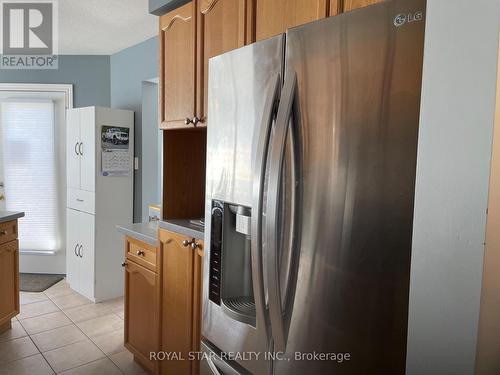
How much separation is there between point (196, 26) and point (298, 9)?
28.3 inches

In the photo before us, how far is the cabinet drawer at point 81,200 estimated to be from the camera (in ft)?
11.4

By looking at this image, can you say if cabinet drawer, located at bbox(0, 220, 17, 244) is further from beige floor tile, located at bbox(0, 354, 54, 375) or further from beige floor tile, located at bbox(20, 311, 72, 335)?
beige floor tile, located at bbox(0, 354, 54, 375)

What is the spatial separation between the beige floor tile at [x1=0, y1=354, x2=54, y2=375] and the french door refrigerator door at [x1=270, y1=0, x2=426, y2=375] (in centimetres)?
196

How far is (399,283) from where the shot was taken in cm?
88

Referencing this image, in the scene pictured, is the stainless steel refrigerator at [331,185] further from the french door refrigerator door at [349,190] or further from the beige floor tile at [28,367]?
the beige floor tile at [28,367]

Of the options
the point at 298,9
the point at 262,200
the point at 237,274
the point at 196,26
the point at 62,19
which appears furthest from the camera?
the point at 62,19

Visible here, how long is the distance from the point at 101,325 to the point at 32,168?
2.11m

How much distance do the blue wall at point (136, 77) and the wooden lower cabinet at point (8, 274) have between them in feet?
3.62

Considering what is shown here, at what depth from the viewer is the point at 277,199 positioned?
3.41ft

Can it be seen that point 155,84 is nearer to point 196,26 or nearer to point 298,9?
point 196,26

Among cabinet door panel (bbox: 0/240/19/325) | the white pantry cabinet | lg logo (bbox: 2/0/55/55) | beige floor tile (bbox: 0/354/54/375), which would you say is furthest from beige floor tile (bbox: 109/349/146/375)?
lg logo (bbox: 2/0/55/55)

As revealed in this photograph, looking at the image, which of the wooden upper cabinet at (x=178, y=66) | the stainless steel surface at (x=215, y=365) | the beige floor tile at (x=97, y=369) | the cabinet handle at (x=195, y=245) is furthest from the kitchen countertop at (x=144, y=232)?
the beige floor tile at (x=97, y=369)

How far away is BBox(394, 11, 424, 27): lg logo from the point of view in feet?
2.74

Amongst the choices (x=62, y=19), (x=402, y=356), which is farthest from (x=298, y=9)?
(x=62, y=19)
